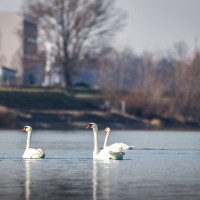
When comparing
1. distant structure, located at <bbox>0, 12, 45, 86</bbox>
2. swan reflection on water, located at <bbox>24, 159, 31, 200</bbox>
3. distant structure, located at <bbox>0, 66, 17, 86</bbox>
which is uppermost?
distant structure, located at <bbox>0, 12, 45, 86</bbox>

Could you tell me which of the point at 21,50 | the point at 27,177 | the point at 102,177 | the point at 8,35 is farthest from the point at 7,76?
the point at 102,177

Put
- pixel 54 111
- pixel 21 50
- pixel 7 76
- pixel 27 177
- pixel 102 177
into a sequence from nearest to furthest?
pixel 102 177 → pixel 27 177 → pixel 54 111 → pixel 7 76 → pixel 21 50

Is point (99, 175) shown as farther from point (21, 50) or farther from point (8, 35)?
point (8, 35)

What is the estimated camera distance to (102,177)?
85.4 feet

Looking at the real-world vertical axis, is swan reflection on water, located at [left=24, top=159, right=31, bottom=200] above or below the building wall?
below

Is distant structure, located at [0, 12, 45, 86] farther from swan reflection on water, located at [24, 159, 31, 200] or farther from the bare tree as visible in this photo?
swan reflection on water, located at [24, 159, 31, 200]

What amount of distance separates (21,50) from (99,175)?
72.3 metres

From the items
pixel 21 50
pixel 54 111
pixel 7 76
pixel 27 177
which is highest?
pixel 21 50

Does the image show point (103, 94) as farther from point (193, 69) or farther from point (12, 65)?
point (12, 65)

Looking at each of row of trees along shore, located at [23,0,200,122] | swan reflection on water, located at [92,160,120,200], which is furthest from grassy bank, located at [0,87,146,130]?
swan reflection on water, located at [92,160,120,200]

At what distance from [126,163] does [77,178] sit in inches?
218

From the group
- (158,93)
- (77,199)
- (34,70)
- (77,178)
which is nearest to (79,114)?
(158,93)

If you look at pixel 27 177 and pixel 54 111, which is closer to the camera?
pixel 27 177

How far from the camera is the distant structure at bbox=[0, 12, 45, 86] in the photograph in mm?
85812
